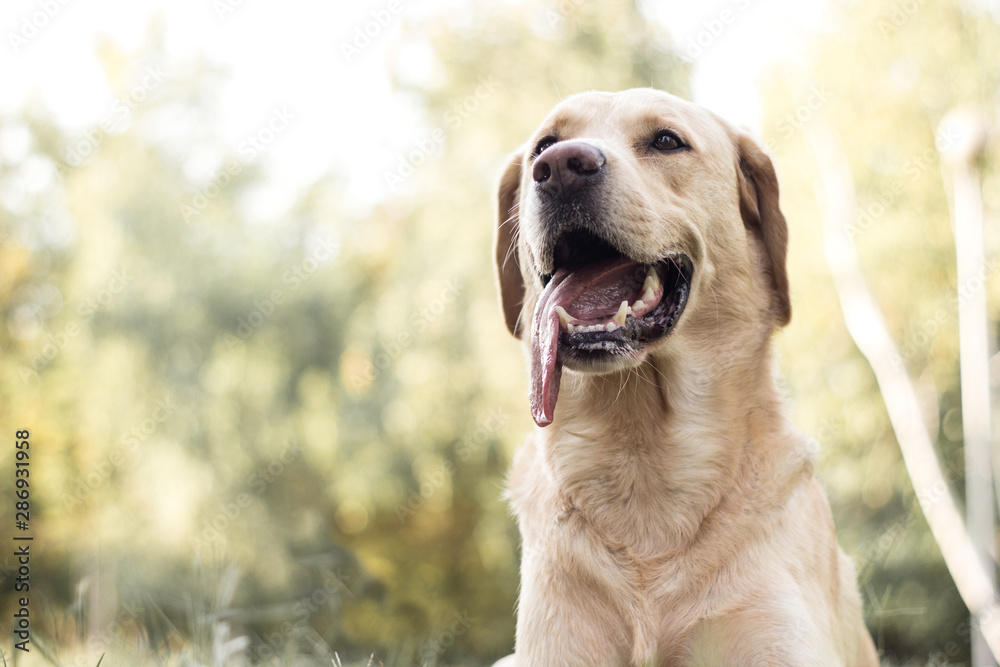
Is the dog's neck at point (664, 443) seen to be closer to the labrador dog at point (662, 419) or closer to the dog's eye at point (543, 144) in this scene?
the labrador dog at point (662, 419)

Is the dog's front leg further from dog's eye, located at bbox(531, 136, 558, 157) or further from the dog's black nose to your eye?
dog's eye, located at bbox(531, 136, 558, 157)

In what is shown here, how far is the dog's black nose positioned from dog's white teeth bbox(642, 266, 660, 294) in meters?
0.41

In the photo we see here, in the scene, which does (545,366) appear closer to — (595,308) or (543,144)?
(595,308)

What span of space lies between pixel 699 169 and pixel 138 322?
43.4ft

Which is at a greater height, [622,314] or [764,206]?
[764,206]

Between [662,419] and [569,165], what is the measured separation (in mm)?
966

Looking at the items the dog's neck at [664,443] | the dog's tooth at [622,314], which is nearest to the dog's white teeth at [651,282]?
the dog's tooth at [622,314]

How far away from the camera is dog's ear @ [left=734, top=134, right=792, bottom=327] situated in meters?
3.11

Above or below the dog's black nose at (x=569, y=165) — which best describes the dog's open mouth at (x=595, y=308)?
below

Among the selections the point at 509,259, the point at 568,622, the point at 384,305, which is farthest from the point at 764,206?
the point at 384,305

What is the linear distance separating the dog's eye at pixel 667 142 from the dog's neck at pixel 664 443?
78 centimetres

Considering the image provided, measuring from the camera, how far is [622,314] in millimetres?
→ 2621

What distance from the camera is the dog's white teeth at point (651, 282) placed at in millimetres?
2768

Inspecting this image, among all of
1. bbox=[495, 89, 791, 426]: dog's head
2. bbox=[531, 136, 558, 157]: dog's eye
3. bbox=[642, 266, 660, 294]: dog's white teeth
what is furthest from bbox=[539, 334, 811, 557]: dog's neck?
bbox=[531, 136, 558, 157]: dog's eye
